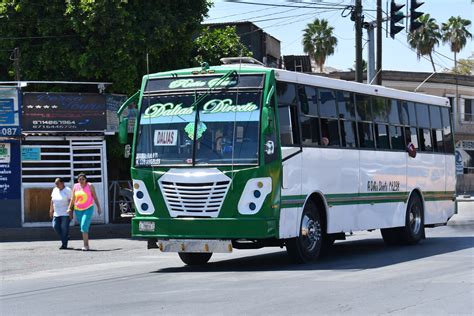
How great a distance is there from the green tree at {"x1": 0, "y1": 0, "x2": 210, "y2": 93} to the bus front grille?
10257 millimetres

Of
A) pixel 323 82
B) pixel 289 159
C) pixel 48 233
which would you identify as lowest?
pixel 48 233

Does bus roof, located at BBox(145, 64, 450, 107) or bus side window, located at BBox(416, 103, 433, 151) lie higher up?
bus roof, located at BBox(145, 64, 450, 107)

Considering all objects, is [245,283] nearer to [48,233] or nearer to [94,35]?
[48,233]

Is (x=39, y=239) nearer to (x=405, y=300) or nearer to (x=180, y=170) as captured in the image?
(x=180, y=170)

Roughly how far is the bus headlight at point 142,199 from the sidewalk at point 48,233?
29.6 feet

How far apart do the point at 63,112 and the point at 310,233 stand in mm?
11265

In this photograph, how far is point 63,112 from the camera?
2430 centimetres

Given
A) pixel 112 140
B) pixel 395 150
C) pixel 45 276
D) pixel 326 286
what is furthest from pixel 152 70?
pixel 326 286

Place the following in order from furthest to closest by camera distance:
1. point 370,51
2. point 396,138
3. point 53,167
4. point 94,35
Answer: point 370,51, point 53,167, point 94,35, point 396,138

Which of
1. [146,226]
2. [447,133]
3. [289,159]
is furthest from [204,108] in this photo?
[447,133]

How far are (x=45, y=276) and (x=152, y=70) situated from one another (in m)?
12.1

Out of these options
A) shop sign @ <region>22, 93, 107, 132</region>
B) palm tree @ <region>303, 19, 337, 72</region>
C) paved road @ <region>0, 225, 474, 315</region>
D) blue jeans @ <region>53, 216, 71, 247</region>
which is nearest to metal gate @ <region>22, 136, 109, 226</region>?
shop sign @ <region>22, 93, 107, 132</region>

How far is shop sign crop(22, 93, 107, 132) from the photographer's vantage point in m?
24.0

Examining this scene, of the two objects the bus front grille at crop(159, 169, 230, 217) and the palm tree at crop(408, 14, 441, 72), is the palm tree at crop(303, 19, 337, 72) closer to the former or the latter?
the palm tree at crop(408, 14, 441, 72)
